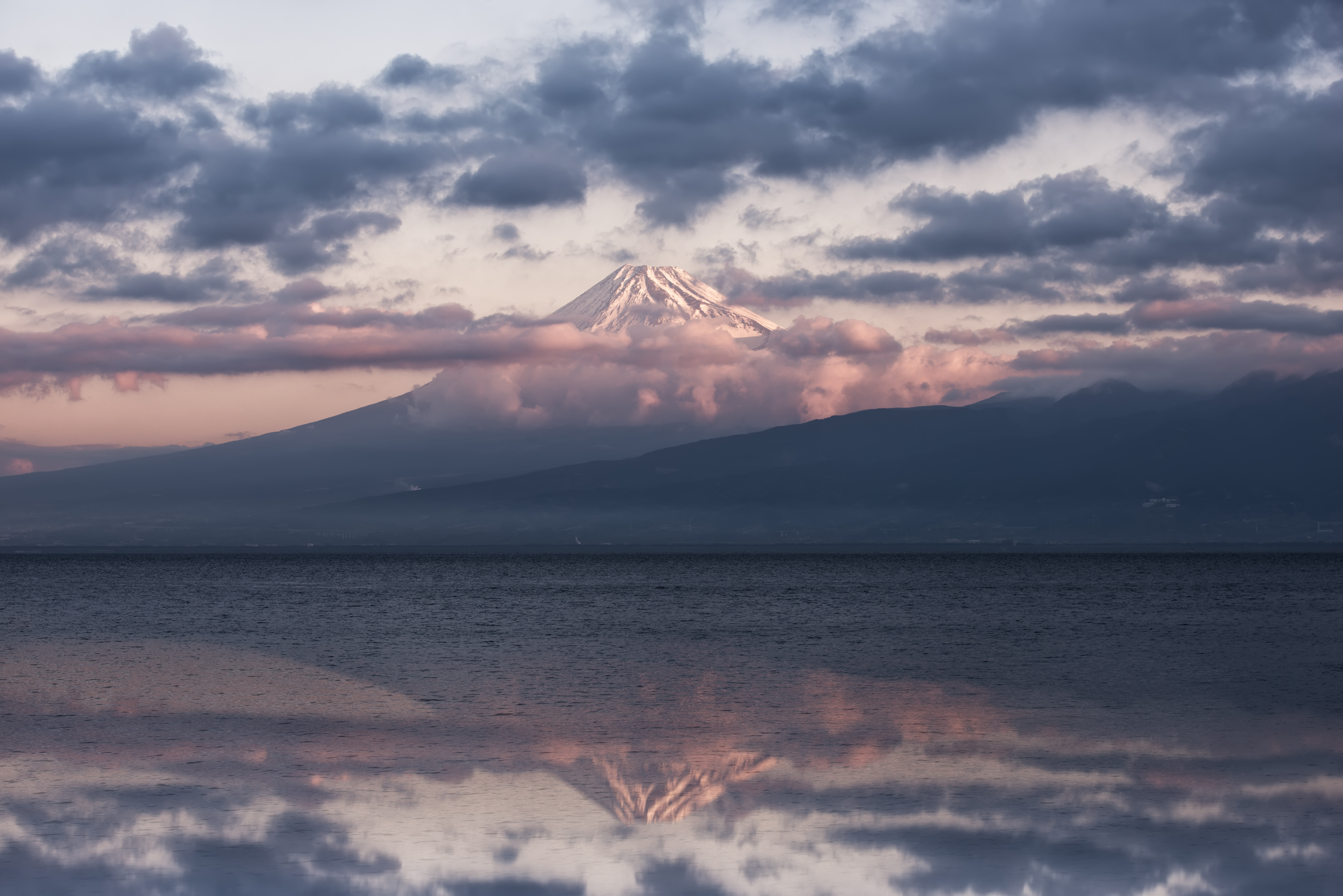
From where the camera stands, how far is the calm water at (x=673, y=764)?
17.5 metres

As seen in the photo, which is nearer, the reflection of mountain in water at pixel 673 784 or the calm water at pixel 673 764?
the calm water at pixel 673 764

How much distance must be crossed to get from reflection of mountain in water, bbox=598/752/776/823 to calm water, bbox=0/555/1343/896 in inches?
3.7

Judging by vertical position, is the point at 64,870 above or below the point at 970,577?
above

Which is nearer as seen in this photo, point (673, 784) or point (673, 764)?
point (673, 784)

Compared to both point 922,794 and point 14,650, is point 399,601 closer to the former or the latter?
point 14,650

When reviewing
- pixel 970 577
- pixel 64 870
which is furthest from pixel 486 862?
pixel 970 577

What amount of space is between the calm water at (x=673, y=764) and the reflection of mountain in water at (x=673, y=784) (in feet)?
0.31

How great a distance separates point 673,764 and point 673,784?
2.30m

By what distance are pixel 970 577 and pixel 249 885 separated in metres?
143

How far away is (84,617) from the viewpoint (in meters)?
82.1

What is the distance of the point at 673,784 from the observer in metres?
23.8

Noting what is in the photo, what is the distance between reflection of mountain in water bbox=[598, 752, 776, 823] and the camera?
21297 mm

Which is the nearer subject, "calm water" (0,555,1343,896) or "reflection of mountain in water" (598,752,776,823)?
"calm water" (0,555,1343,896)

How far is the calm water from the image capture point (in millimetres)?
17516
